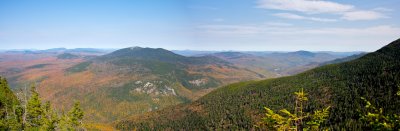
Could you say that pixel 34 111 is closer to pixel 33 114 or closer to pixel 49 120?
pixel 33 114

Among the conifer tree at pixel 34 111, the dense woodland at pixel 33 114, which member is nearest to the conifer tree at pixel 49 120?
the dense woodland at pixel 33 114

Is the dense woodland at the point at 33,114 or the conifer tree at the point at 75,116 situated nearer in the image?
the dense woodland at the point at 33,114

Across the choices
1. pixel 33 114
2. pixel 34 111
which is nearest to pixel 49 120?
pixel 34 111

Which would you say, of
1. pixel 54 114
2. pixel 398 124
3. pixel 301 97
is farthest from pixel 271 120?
pixel 54 114

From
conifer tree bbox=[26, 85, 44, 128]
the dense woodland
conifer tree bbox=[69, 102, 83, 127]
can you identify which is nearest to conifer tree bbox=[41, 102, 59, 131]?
the dense woodland

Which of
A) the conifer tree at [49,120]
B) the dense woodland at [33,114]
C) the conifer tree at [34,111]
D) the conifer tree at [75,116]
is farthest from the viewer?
the conifer tree at [75,116]

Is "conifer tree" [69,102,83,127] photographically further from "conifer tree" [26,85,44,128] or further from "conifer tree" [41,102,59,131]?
"conifer tree" [26,85,44,128]

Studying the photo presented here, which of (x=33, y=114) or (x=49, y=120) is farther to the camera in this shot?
(x=33, y=114)

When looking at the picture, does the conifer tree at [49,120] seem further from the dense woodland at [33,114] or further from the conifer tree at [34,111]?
the conifer tree at [34,111]

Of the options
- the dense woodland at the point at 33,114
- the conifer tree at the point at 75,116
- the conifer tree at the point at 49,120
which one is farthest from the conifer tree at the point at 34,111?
the conifer tree at the point at 75,116

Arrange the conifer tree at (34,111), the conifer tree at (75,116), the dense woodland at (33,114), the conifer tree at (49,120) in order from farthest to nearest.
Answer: the conifer tree at (75,116) → the conifer tree at (34,111) → the conifer tree at (49,120) → the dense woodland at (33,114)

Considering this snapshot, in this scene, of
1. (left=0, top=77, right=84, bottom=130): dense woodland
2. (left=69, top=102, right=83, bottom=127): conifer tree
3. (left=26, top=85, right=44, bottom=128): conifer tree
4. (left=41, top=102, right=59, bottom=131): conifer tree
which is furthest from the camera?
(left=69, top=102, right=83, bottom=127): conifer tree
